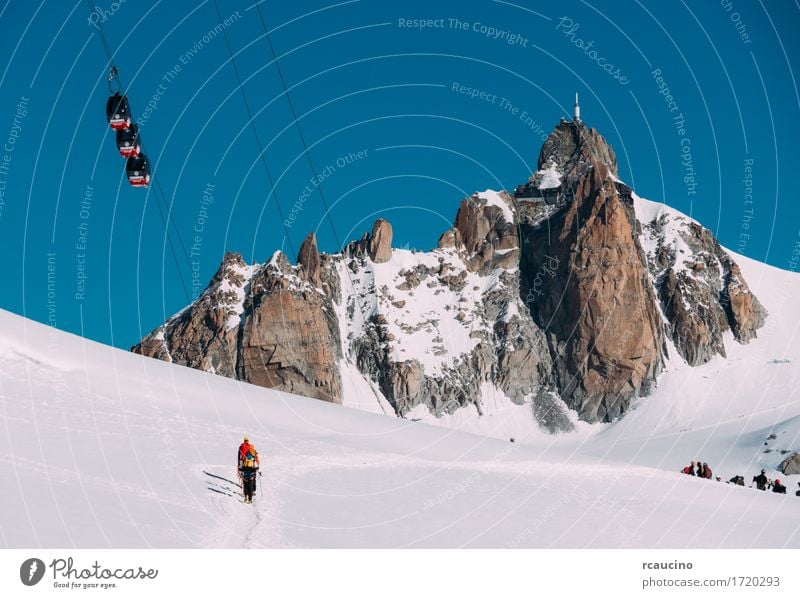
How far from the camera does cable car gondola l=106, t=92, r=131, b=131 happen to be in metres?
37.3

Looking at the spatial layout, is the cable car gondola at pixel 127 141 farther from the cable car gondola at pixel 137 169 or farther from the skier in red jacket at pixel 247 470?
the skier in red jacket at pixel 247 470

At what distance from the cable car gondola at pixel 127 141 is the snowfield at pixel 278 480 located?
8736 mm

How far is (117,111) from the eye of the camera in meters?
37.4

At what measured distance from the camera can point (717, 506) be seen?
129 feet

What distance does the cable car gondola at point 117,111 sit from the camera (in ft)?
122

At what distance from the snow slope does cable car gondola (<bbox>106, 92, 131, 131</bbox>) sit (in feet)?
31.3

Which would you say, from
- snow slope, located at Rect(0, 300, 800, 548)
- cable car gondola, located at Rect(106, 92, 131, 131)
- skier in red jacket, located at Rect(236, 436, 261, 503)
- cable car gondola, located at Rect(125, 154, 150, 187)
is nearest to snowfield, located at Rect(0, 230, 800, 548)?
snow slope, located at Rect(0, 300, 800, 548)

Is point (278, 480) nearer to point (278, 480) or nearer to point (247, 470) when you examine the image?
point (278, 480)

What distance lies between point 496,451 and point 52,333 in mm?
19089

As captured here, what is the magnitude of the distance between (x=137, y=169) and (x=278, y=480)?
39.3 ft

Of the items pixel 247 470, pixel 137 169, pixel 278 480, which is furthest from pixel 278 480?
pixel 137 169

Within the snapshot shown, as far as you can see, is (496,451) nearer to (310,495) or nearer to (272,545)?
(310,495)

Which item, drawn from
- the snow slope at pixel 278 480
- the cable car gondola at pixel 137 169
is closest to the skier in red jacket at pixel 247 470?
the snow slope at pixel 278 480
